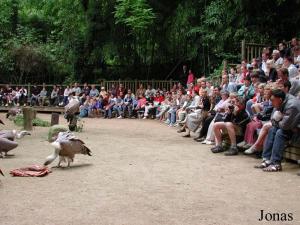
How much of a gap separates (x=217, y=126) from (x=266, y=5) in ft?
36.9

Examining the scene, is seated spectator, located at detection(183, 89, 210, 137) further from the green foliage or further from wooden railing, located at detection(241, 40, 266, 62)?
the green foliage

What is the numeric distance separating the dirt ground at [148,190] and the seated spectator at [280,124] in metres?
0.25

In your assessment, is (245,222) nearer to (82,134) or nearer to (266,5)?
(82,134)

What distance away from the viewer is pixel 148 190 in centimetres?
654

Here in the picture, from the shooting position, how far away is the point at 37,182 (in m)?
7.13

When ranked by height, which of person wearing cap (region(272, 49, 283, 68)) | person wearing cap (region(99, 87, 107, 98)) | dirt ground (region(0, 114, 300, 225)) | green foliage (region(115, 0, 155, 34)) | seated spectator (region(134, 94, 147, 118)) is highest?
green foliage (region(115, 0, 155, 34))

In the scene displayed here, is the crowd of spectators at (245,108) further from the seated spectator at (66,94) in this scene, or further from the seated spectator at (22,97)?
the seated spectator at (22,97)

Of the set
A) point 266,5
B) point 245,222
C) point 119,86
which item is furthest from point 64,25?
point 245,222

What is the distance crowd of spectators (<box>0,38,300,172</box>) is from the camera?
797 centimetres

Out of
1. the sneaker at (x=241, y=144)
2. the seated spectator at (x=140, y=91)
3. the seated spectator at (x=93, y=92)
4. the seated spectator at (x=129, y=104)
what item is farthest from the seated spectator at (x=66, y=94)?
the sneaker at (x=241, y=144)

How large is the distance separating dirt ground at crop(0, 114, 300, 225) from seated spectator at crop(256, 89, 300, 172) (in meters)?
0.25

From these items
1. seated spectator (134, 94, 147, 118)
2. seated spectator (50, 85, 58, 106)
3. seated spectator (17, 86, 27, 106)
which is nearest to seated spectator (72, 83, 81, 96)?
seated spectator (50, 85, 58, 106)

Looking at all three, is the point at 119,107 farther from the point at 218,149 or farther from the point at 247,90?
the point at 218,149

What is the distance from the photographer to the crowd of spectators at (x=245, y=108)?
26.2 feet
